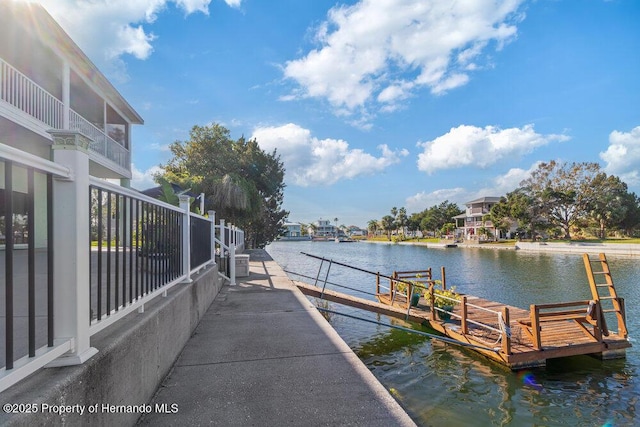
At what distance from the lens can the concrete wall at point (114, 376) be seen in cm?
154

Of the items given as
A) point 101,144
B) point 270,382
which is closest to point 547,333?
point 270,382

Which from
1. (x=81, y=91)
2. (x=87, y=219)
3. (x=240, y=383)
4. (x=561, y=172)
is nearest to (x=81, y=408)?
(x=87, y=219)

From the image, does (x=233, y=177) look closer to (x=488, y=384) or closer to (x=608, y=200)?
(x=488, y=384)

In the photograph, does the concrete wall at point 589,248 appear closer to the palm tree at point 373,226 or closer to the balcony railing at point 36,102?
the balcony railing at point 36,102

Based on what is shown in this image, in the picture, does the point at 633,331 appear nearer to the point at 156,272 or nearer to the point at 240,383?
the point at 240,383

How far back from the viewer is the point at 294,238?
425ft

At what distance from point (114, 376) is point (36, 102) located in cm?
1059

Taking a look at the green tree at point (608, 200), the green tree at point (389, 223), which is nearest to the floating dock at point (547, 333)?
the green tree at point (608, 200)

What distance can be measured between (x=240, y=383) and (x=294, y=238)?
4992 inches

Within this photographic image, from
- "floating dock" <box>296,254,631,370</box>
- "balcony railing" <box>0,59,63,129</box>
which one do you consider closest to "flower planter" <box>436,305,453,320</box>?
"floating dock" <box>296,254,631,370</box>

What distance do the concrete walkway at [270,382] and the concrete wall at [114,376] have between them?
253 mm

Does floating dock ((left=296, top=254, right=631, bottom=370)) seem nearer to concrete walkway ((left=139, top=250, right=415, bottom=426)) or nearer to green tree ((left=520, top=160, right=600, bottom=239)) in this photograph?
concrete walkway ((left=139, top=250, right=415, bottom=426))

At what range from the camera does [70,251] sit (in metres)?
1.87

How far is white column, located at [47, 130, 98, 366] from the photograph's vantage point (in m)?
1.87
